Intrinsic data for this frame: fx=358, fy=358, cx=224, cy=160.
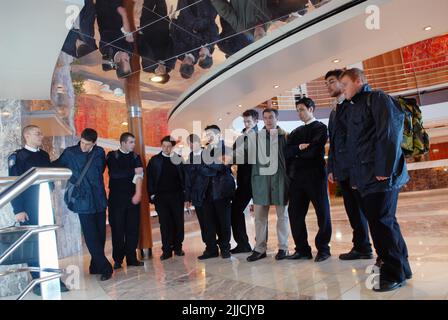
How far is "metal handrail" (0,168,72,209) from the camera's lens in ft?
4.28

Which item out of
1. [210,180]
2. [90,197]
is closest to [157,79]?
[210,180]

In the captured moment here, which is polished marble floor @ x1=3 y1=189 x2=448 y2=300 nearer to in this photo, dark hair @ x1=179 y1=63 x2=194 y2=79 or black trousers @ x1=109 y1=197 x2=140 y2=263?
black trousers @ x1=109 y1=197 x2=140 y2=263

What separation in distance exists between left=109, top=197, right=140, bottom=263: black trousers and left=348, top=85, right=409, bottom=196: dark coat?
2539 mm

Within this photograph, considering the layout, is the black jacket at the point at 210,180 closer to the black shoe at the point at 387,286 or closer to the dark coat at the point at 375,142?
the dark coat at the point at 375,142

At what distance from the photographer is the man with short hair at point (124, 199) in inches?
162

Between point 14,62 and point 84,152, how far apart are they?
113 cm

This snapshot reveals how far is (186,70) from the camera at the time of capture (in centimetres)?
598

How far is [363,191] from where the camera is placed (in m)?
2.54

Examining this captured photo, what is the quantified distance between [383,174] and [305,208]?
4.45 ft

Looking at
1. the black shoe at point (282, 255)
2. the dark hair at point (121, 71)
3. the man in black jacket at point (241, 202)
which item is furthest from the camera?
the dark hair at point (121, 71)

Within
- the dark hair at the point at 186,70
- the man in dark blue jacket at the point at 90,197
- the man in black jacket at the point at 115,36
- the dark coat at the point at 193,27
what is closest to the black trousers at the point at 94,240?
the man in dark blue jacket at the point at 90,197

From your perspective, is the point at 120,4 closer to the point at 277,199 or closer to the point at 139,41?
the point at 139,41

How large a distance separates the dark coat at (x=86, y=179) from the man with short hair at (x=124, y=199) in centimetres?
26

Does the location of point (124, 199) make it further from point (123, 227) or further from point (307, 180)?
A: point (307, 180)
